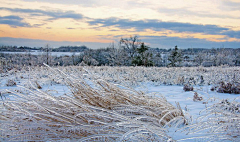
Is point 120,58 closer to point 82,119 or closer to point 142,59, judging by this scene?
point 142,59

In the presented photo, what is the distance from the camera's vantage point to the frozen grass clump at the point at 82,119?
208 cm

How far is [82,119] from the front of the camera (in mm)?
2424

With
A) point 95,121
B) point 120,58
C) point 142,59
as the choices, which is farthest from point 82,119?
point 120,58

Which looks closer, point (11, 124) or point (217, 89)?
point (11, 124)

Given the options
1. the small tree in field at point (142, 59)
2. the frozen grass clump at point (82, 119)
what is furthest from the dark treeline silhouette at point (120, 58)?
the frozen grass clump at point (82, 119)

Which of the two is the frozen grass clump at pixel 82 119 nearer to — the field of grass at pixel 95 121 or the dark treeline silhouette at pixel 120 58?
the field of grass at pixel 95 121

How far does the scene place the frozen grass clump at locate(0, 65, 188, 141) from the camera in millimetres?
2076

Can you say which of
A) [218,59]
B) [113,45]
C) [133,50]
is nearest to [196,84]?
[218,59]

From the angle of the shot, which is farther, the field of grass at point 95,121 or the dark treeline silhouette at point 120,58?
the dark treeline silhouette at point 120,58

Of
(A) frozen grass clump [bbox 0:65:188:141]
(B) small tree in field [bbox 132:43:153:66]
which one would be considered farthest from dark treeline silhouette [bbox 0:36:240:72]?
(A) frozen grass clump [bbox 0:65:188:141]

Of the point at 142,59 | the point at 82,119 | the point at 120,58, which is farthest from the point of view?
the point at 120,58

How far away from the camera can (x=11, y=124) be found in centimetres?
216

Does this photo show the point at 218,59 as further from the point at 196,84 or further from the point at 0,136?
the point at 0,136

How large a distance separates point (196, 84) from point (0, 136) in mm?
7494
